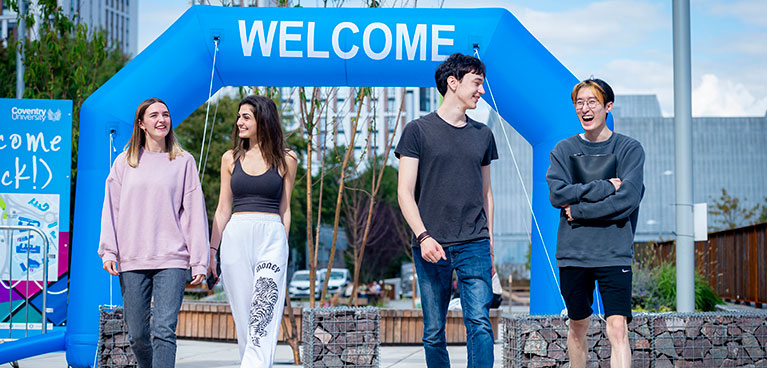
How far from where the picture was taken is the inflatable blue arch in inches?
281

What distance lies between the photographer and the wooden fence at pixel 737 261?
15367 mm

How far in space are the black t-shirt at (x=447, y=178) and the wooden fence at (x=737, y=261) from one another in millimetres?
10243

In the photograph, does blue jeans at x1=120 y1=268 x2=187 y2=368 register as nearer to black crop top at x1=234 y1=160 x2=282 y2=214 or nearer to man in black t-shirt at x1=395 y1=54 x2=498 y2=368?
black crop top at x1=234 y1=160 x2=282 y2=214

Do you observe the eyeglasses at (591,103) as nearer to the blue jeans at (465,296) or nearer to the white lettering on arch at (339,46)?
the blue jeans at (465,296)

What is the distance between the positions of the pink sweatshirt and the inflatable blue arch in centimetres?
234

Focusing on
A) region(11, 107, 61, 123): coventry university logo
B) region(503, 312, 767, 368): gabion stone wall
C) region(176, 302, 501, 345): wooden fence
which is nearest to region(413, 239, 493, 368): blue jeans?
region(503, 312, 767, 368): gabion stone wall

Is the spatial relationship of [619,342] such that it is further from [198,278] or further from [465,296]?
[198,278]

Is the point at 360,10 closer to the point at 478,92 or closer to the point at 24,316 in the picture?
the point at 478,92

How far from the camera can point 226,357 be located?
9.70m

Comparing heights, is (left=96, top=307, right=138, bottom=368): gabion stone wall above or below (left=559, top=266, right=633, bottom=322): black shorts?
below

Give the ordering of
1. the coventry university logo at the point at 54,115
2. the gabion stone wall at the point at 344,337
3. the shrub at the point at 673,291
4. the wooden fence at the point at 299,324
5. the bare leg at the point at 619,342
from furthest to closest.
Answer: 1. the shrub at the point at 673,291
2. the wooden fence at the point at 299,324
3. the coventry university logo at the point at 54,115
4. the gabion stone wall at the point at 344,337
5. the bare leg at the point at 619,342

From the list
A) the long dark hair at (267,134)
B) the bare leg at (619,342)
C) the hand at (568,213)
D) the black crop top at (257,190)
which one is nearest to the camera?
the bare leg at (619,342)

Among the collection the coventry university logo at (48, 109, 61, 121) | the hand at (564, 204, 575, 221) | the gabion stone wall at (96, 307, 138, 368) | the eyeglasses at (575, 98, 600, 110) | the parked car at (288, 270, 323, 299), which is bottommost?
the parked car at (288, 270, 323, 299)

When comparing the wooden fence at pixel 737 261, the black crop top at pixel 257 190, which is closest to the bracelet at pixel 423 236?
the black crop top at pixel 257 190
